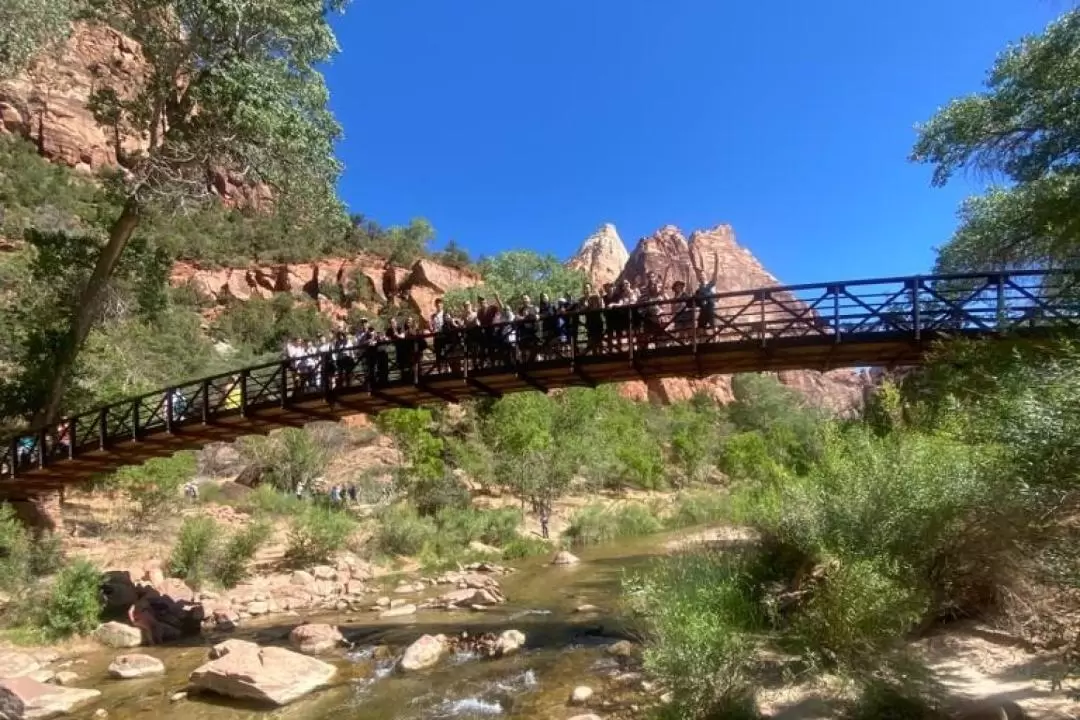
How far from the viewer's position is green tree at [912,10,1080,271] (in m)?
11.3

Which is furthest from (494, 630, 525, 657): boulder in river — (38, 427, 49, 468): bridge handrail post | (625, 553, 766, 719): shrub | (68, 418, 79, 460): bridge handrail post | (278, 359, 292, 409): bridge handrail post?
(38, 427, 49, 468): bridge handrail post

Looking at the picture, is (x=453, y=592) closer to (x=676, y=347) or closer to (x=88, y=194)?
(x=676, y=347)

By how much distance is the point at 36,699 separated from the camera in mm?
9852

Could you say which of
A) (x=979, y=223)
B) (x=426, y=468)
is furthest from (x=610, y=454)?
(x=979, y=223)

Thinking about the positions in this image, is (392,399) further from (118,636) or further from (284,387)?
(118,636)

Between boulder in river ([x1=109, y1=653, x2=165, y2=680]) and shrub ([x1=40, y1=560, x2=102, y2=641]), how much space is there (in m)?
2.43

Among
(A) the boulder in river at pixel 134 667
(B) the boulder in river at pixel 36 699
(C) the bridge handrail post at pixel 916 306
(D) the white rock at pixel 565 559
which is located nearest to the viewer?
(B) the boulder in river at pixel 36 699

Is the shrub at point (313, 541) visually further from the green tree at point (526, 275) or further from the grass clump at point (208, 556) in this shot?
the green tree at point (526, 275)

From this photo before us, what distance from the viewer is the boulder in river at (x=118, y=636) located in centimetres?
1395

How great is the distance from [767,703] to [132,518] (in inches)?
920

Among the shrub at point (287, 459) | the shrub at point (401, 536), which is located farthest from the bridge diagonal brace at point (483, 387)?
the shrub at point (287, 459)

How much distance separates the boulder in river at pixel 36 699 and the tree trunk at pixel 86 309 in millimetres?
10456

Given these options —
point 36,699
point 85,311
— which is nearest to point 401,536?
point 85,311

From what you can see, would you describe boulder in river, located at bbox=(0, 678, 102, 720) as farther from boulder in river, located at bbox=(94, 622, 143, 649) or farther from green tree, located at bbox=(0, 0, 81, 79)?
green tree, located at bbox=(0, 0, 81, 79)
